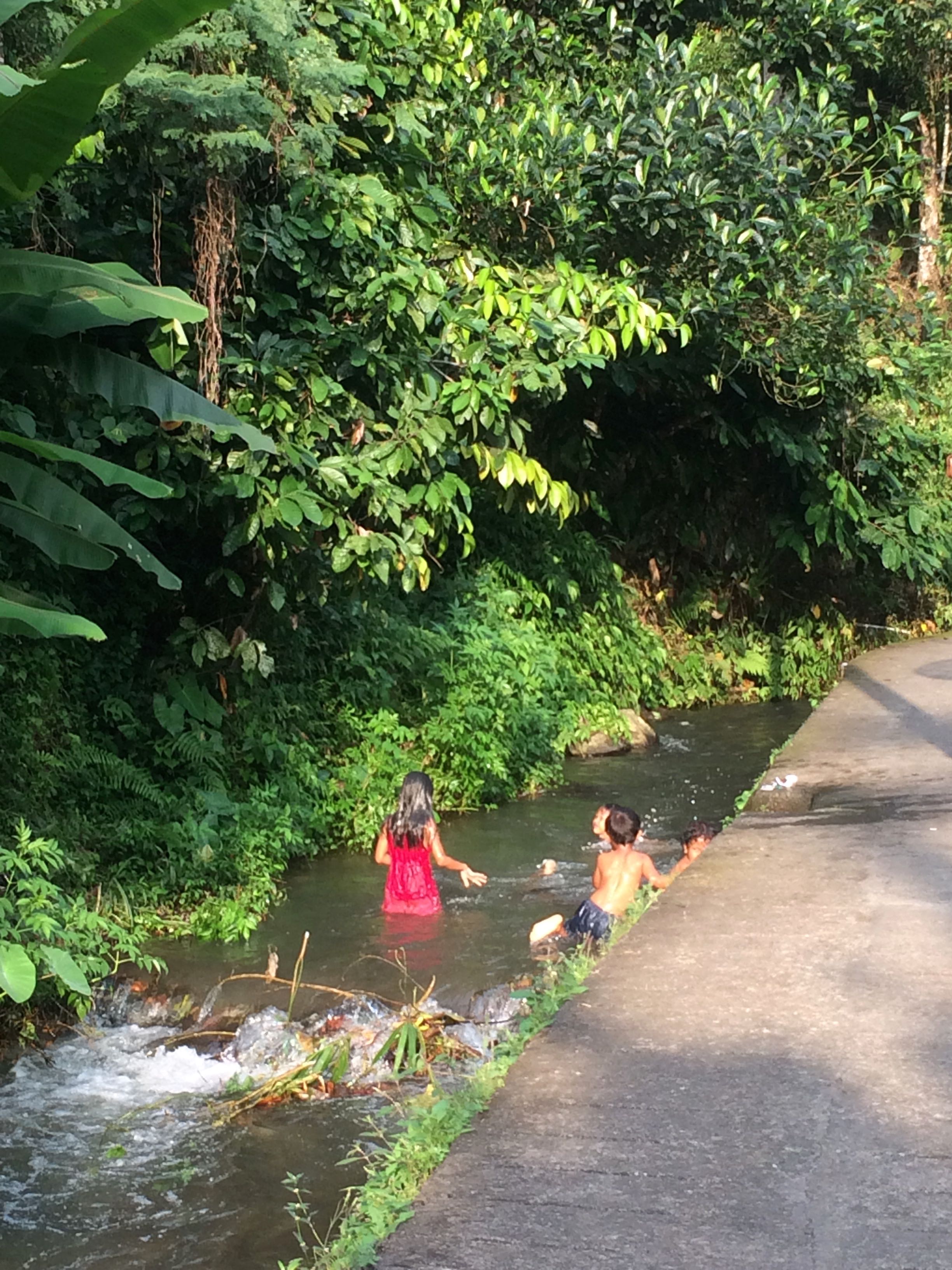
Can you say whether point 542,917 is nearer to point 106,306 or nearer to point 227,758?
point 227,758

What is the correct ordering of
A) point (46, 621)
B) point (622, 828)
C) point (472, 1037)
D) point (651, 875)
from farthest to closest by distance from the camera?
point (622, 828) < point (651, 875) < point (472, 1037) < point (46, 621)

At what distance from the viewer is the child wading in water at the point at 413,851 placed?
8523 mm

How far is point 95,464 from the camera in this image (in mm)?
5340

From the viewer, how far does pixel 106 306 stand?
17.8ft

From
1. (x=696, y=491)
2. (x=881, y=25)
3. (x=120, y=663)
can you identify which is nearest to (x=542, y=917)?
(x=120, y=663)

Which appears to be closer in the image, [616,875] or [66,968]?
[66,968]

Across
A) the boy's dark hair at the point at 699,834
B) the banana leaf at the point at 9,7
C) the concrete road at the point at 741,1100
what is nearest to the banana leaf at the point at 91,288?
the banana leaf at the point at 9,7

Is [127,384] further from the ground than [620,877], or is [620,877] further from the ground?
[127,384]

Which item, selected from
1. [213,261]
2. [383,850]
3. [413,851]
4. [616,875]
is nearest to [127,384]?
[213,261]

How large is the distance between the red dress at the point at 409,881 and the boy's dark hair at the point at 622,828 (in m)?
1.76

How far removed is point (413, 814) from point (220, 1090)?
244 cm

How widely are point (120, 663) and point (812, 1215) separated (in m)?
7.45

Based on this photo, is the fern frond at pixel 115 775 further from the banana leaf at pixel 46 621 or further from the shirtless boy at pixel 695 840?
the banana leaf at pixel 46 621

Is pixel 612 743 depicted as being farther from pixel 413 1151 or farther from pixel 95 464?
pixel 413 1151
